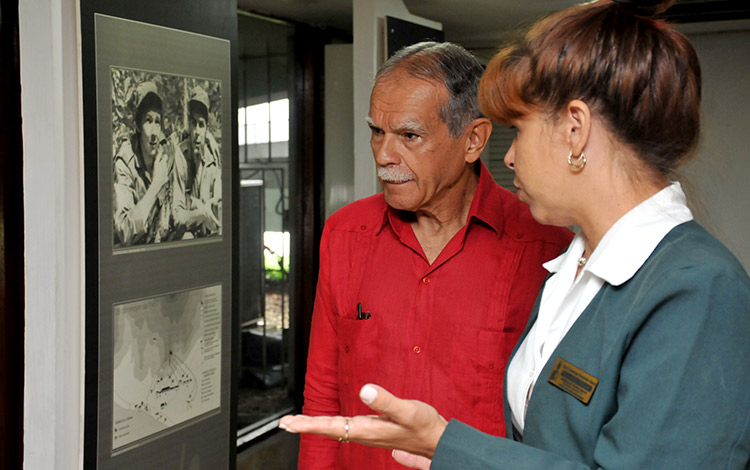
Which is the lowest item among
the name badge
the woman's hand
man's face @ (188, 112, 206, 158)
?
the woman's hand

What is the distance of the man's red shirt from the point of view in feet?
5.40

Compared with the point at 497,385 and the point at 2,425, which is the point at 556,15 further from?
the point at 2,425

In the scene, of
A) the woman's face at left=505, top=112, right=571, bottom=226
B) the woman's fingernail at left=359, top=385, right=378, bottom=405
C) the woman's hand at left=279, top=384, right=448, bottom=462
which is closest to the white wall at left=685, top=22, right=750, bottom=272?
the woman's face at left=505, top=112, right=571, bottom=226

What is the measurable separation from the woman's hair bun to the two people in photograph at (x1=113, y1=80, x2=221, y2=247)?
1.54 metres

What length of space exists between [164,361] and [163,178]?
62cm

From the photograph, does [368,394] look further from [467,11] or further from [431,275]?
[467,11]

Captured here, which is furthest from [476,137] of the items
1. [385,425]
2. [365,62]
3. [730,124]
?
[730,124]

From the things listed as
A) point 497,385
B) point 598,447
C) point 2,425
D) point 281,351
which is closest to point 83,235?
Result: point 2,425

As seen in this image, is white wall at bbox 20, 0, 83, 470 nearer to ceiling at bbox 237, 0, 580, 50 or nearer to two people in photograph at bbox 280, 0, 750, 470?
A: two people in photograph at bbox 280, 0, 750, 470

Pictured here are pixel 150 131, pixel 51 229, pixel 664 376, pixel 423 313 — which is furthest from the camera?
pixel 150 131

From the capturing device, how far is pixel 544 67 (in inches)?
40.4

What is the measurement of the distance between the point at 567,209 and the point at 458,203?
708mm

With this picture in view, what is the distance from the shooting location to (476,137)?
176 cm

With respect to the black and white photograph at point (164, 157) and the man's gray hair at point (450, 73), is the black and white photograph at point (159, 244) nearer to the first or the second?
the black and white photograph at point (164, 157)
